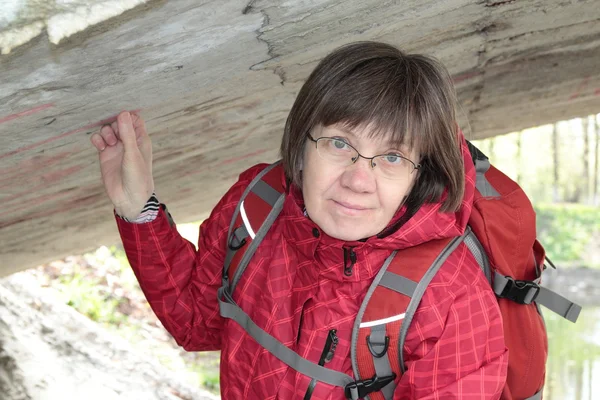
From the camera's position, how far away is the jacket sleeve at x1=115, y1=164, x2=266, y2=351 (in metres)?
2.40

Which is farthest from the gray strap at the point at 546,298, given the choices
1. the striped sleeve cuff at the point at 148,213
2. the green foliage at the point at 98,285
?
the green foliage at the point at 98,285

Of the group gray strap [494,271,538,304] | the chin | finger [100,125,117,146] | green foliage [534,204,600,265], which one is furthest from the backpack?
green foliage [534,204,600,265]

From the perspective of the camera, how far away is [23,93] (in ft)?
6.42

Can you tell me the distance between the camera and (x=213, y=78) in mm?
2342

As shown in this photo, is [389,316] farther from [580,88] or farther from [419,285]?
[580,88]

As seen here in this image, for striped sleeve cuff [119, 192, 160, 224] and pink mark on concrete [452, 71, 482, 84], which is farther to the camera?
pink mark on concrete [452, 71, 482, 84]

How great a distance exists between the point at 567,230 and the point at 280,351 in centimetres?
1465

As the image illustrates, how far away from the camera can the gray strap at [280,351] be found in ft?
6.96

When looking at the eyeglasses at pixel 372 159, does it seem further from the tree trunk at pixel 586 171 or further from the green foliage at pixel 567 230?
the tree trunk at pixel 586 171

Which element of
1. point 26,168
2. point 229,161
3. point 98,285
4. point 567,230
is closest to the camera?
point 26,168

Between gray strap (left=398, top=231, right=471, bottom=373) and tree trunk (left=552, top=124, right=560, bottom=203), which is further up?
gray strap (left=398, top=231, right=471, bottom=373)

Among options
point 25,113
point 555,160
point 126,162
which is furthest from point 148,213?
point 555,160

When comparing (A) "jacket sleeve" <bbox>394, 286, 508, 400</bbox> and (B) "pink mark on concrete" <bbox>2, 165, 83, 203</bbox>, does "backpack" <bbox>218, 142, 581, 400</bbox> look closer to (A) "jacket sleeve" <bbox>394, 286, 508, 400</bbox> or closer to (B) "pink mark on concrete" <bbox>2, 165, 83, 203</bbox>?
(A) "jacket sleeve" <bbox>394, 286, 508, 400</bbox>

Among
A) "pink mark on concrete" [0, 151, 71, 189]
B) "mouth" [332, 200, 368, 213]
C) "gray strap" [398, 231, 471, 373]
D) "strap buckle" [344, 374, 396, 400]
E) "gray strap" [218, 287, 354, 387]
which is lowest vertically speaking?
"strap buckle" [344, 374, 396, 400]
